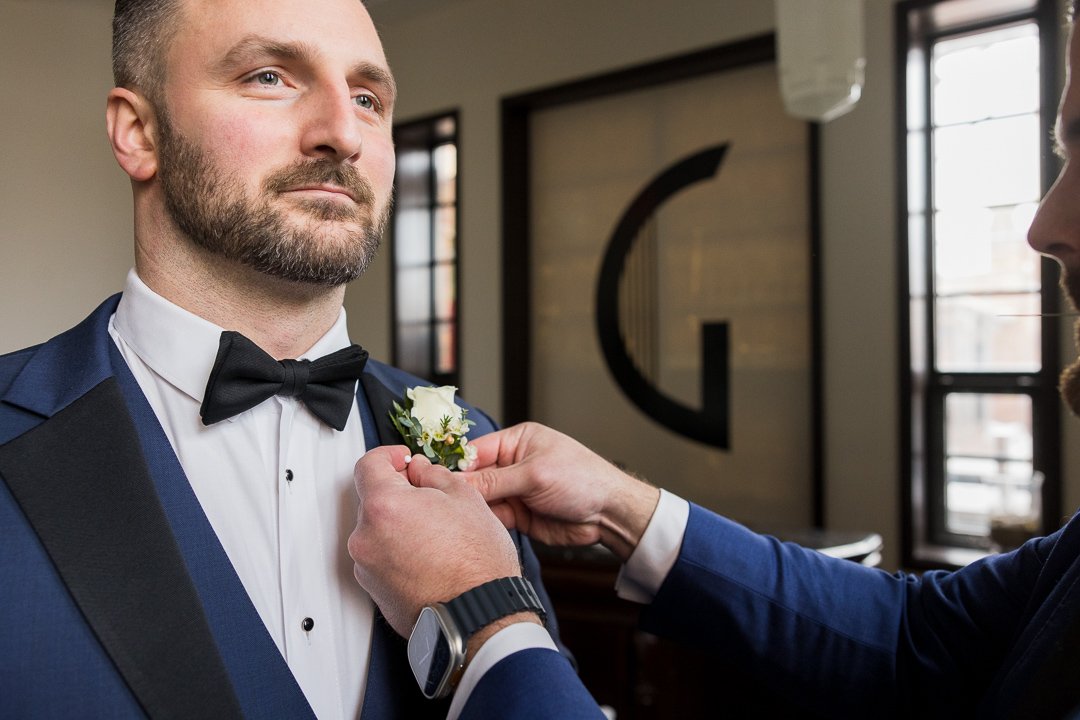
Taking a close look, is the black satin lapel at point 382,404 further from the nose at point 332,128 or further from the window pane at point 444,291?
the window pane at point 444,291

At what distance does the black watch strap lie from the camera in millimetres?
994

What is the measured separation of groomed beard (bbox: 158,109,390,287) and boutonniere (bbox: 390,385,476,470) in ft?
0.69

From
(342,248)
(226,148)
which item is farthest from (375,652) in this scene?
(226,148)

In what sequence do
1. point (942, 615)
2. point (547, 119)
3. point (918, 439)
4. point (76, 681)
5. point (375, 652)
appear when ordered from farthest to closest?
point (547, 119), point (918, 439), point (942, 615), point (375, 652), point (76, 681)

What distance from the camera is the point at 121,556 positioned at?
986mm

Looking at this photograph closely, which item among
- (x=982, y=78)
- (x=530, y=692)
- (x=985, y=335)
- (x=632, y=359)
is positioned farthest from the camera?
(x=632, y=359)

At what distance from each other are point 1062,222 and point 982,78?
10.5 ft

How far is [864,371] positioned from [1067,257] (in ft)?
10.6

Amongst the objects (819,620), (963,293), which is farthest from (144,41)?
(963,293)

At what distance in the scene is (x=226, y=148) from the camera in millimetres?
1179

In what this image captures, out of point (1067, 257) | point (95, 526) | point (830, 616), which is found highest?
point (1067, 257)

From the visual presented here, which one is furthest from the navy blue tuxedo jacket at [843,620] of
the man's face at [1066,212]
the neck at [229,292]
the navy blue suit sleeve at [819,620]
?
the neck at [229,292]

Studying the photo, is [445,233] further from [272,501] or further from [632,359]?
[272,501]

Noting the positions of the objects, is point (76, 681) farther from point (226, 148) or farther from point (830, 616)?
point (830, 616)
